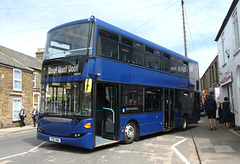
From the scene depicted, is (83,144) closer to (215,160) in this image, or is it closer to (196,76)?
(215,160)

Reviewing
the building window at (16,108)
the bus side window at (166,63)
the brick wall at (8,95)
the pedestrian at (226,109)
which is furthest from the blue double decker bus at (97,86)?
the building window at (16,108)

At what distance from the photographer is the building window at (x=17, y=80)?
770 inches

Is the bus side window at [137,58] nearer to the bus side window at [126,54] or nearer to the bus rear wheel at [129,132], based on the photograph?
the bus side window at [126,54]

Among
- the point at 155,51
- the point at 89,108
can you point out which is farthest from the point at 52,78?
the point at 155,51

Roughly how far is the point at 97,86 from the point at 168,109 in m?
4.78

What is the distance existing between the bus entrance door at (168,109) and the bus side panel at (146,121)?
22.9 inches

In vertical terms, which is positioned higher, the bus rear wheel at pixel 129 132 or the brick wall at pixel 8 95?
the brick wall at pixel 8 95

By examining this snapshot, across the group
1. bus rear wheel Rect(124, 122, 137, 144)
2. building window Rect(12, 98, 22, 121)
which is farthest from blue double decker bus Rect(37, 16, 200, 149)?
building window Rect(12, 98, 22, 121)

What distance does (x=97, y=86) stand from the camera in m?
7.96

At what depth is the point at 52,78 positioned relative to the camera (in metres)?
7.66

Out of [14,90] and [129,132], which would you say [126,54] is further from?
[14,90]

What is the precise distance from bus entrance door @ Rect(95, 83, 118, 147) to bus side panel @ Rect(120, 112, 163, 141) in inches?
14.5

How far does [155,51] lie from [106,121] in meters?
4.21

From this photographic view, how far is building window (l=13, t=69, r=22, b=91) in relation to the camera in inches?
A: 770
